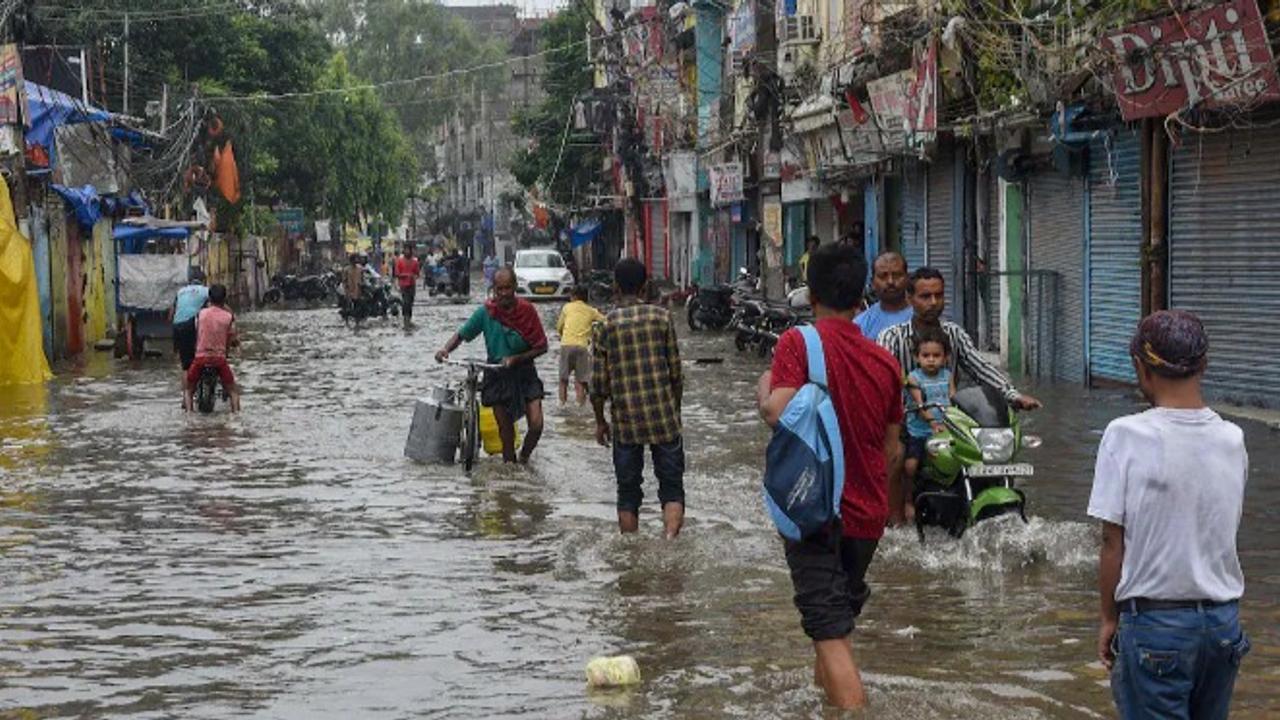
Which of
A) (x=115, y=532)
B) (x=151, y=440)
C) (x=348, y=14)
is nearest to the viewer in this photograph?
(x=115, y=532)

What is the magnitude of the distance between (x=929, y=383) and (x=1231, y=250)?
8.46m

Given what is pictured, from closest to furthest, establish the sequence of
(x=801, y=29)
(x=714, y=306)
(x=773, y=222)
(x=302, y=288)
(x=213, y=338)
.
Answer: (x=213, y=338) → (x=801, y=29) → (x=714, y=306) → (x=773, y=222) → (x=302, y=288)

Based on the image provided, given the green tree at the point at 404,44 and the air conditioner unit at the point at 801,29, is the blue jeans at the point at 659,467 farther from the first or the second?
the green tree at the point at 404,44

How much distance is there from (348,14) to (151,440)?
84261mm

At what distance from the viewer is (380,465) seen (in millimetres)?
15695

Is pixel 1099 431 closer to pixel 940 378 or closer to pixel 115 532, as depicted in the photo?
pixel 940 378

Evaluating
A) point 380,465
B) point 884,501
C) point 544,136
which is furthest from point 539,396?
point 544,136

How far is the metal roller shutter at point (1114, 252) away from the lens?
20.0m

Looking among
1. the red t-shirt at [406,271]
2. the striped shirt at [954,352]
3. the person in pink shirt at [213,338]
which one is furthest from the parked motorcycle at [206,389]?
the red t-shirt at [406,271]

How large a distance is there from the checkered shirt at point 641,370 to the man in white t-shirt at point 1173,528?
5.70 meters

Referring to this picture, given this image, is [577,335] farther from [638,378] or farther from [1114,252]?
[638,378]

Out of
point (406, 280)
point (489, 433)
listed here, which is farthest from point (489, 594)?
point (406, 280)

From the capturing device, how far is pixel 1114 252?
20641 mm

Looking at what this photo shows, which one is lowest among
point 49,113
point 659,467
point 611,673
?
point 611,673
